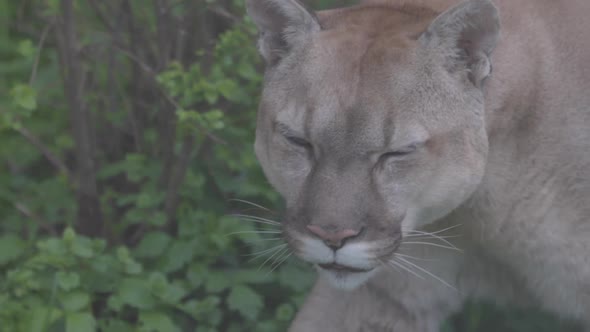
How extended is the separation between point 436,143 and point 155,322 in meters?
1.16

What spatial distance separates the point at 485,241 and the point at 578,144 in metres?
0.38

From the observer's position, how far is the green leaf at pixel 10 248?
3.81 m

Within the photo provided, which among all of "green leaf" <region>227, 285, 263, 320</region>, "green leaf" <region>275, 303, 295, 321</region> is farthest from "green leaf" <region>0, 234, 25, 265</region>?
"green leaf" <region>275, 303, 295, 321</region>

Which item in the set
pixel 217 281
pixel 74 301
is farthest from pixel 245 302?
pixel 74 301

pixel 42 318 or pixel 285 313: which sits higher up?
pixel 42 318

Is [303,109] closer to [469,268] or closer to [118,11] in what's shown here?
[469,268]

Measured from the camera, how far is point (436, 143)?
288 cm

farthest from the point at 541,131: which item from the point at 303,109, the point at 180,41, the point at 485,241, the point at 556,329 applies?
the point at 180,41

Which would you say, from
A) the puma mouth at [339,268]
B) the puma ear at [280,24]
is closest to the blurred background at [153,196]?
the puma ear at [280,24]

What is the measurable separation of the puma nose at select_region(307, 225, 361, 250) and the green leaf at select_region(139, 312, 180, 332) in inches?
Result: 36.6

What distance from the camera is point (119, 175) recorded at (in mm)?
4535

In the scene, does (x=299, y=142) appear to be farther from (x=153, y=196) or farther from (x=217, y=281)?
(x=153, y=196)

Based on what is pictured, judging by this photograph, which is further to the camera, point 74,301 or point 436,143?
point 74,301

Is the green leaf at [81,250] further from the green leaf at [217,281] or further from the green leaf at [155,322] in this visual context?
the green leaf at [217,281]
